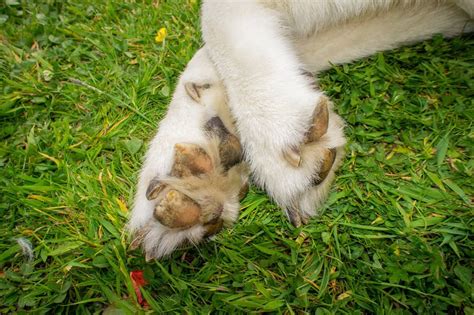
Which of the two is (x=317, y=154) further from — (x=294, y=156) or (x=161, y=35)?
(x=161, y=35)

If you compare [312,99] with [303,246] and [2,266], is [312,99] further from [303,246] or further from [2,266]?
[2,266]

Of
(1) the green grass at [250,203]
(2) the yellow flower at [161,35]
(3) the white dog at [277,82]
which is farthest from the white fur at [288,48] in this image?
(2) the yellow flower at [161,35]

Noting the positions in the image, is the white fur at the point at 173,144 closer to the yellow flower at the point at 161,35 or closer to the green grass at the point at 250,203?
the green grass at the point at 250,203

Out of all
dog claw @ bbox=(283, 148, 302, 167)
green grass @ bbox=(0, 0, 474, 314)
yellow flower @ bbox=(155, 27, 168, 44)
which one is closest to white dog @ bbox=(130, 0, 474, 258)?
dog claw @ bbox=(283, 148, 302, 167)

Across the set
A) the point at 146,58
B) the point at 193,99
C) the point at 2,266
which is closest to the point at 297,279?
the point at 193,99

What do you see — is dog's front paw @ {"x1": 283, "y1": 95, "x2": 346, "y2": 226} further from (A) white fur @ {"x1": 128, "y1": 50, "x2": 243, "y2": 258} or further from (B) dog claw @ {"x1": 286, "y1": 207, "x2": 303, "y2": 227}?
(A) white fur @ {"x1": 128, "y1": 50, "x2": 243, "y2": 258}

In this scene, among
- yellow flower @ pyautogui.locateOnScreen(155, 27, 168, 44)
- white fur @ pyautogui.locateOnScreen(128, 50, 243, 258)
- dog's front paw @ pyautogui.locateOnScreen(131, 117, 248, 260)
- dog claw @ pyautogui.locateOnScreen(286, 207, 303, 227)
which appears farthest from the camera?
yellow flower @ pyautogui.locateOnScreen(155, 27, 168, 44)
